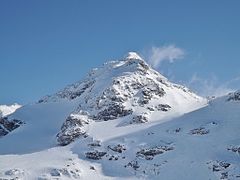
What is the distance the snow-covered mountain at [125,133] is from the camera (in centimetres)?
10394

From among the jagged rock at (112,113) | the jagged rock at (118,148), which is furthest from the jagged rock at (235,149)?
the jagged rock at (112,113)

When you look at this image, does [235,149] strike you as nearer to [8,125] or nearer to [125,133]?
[125,133]

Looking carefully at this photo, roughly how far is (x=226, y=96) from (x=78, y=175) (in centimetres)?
4497

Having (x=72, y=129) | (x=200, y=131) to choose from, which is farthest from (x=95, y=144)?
(x=200, y=131)

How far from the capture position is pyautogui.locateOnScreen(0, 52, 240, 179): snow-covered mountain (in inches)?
4092

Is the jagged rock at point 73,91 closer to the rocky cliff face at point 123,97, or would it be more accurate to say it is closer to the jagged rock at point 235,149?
the rocky cliff face at point 123,97

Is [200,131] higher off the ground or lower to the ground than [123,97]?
lower

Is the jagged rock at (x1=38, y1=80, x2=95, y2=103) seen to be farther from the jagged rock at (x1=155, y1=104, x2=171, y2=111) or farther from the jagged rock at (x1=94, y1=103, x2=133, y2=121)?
the jagged rock at (x1=155, y1=104, x2=171, y2=111)

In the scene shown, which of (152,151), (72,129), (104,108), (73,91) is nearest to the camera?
(152,151)

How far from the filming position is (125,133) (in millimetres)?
119812

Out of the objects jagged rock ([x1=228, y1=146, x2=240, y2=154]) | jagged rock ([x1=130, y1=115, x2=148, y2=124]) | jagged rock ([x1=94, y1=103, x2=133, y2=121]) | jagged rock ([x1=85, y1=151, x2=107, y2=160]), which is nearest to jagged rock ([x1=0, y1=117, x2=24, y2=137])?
jagged rock ([x1=94, y1=103, x2=133, y2=121])

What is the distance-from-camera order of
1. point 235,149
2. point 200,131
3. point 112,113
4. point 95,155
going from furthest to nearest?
point 112,113
point 200,131
point 95,155
point 235,149

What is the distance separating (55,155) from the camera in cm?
11400

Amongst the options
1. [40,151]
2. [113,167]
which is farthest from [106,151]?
[40,151]
